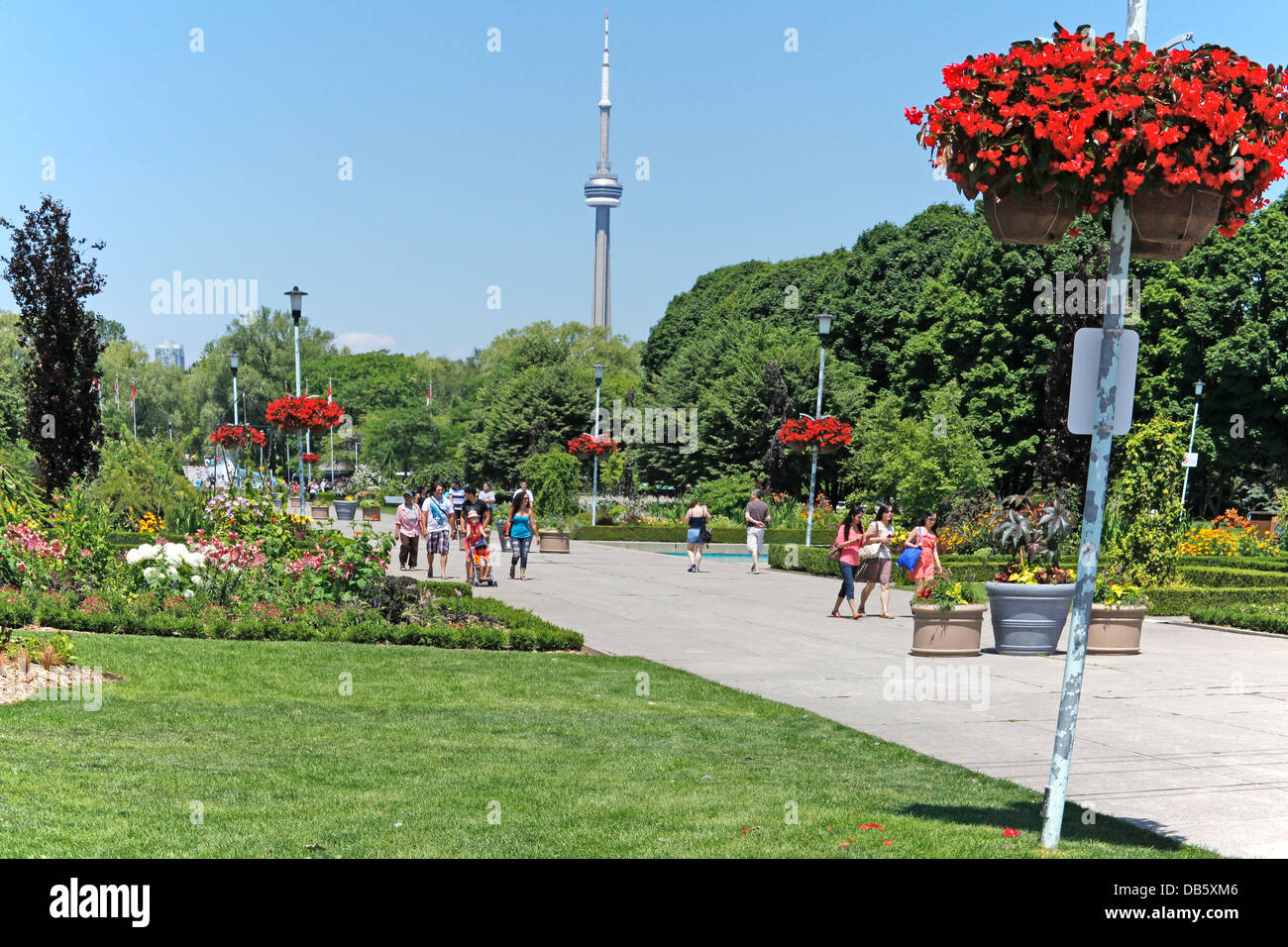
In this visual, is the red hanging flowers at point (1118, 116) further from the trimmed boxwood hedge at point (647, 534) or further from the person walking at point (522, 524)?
the trimmed boxwood hedge at point (647, 534)

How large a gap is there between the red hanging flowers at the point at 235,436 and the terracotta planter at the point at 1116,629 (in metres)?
33.3

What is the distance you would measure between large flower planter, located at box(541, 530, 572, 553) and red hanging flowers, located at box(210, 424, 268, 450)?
14172mm

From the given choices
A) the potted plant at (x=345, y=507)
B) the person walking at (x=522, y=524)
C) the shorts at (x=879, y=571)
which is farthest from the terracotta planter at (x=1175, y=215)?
the potted plant at (x=345, y=507)

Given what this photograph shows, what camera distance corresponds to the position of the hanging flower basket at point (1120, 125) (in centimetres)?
607

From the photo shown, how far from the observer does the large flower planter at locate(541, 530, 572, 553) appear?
1336 inches

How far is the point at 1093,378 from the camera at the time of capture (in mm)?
6395

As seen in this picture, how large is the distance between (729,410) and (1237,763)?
4405 cm

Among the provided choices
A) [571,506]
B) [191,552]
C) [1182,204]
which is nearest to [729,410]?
[571,506]

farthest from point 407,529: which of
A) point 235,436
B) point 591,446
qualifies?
point 235,436

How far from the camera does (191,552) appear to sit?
16.9 m

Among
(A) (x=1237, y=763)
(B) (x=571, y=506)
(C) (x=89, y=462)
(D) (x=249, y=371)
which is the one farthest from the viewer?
(D) (x=249, y=371)
